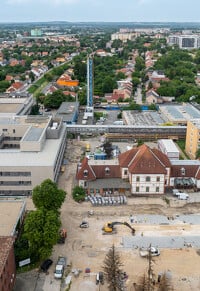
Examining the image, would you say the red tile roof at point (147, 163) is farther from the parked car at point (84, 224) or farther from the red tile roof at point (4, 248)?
the red tile roof at point (4, 248)

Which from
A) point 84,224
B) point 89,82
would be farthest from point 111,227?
point 89,82

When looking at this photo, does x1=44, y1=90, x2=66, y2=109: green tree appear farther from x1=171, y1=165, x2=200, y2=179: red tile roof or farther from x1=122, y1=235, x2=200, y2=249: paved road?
x1=122, y1=235, x2=200, y2=249: paved road

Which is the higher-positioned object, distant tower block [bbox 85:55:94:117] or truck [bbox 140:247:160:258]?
distant tower block [bbox 85:55:94:117]

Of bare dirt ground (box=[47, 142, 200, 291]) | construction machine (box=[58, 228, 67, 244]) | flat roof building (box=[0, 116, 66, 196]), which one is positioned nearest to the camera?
bare dirt ground (box=[47, 142, 200, 291])

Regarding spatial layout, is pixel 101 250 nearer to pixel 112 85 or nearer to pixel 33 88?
pixel 112 85

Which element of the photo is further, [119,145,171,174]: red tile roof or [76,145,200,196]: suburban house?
[76,145,200,196]: suburban house

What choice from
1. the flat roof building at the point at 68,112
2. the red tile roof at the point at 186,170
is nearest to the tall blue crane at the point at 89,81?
the flat roof building at the point at 68,112

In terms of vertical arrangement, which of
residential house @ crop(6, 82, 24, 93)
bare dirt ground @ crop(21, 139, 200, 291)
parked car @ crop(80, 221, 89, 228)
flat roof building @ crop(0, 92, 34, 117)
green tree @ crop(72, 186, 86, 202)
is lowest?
bare dirt ground @ crop(21, 139, 200, 291)

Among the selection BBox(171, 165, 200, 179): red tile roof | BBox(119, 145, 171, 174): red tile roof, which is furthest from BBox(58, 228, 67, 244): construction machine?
BBox(171, 165, 200, 179): red tile roof
